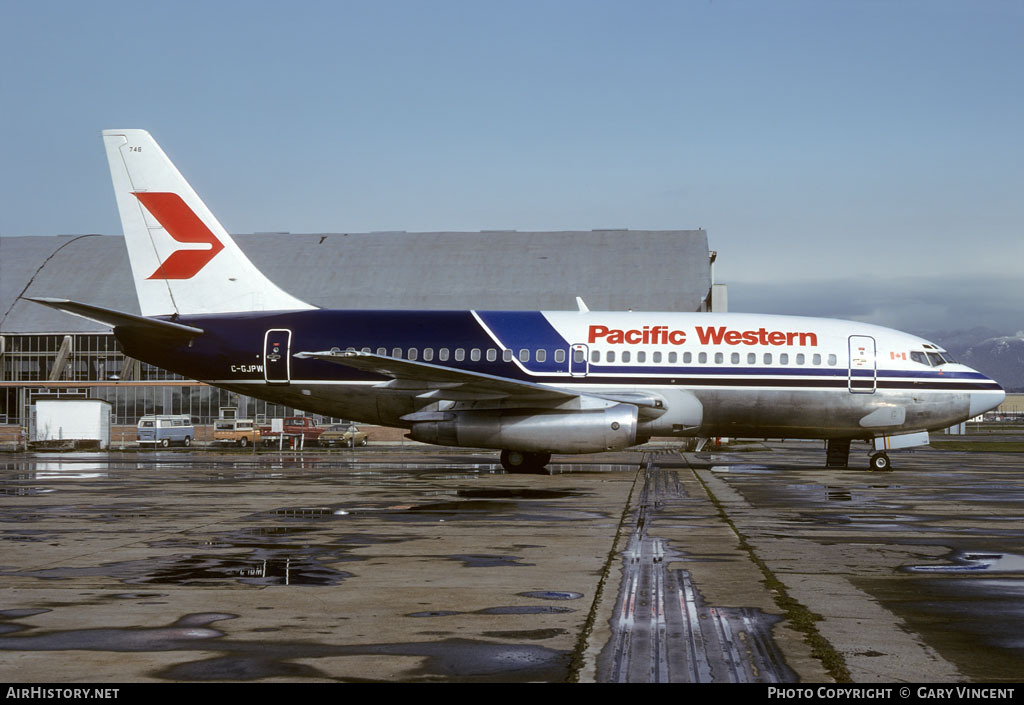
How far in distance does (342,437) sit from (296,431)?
2.71 meters

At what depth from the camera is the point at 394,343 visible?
29719 mm

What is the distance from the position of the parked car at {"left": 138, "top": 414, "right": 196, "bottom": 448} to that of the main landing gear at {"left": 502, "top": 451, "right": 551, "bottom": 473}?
112 feet

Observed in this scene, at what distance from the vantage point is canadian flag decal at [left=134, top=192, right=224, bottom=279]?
31.1m

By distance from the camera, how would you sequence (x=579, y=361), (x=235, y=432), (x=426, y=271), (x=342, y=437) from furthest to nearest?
(x=426, y=271) → (x=235, y=432) → (x=342, y=437) → (x=579, y=361)

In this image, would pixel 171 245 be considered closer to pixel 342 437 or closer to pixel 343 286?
pixel 342 437

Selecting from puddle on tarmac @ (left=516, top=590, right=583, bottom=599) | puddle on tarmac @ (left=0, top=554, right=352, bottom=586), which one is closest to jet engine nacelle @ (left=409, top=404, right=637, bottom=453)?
puddle on tarmac @ (left=0, top=554, right=352, bottom=586)

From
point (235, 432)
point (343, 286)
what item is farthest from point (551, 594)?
point (343, 286)

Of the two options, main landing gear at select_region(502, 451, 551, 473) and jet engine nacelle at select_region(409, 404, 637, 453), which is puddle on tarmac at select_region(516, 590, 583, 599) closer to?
jet engine nacelle at select_region(409, 404, 637, 453)

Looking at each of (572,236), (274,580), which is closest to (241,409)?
(572,236)

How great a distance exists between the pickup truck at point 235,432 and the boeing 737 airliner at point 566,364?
26051mm

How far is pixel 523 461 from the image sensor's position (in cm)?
2914

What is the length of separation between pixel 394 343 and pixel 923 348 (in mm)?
15291

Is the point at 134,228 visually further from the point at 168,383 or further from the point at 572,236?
the point at 572,236

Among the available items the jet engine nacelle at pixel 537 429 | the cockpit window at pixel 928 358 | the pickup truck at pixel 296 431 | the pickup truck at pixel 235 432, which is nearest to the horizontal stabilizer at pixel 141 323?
the jet engine nacelle at pixel 537 429
